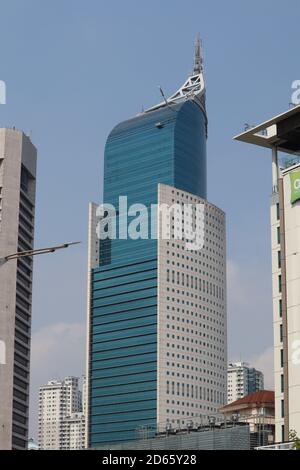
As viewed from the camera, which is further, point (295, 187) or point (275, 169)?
point (275, 169)

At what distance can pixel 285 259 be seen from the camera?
4589 inches

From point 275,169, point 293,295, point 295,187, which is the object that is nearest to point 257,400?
point 293,295

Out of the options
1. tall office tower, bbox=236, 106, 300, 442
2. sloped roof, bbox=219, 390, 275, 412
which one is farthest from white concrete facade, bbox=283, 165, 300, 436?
sloped roof, bbox=219, 390, 275, 412

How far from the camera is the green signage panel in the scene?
116312mm

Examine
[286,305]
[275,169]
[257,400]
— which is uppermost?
[275,169]

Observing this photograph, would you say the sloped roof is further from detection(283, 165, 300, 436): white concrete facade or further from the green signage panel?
the green signage panel

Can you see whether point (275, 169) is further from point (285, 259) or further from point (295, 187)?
point (285, 259)

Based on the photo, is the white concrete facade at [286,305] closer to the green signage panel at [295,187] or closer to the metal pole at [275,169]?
the green signage panel at [295,187]

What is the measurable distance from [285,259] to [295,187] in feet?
30.6
